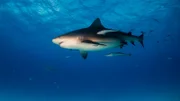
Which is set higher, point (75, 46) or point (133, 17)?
point (133, 17)

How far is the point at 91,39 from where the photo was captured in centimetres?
513

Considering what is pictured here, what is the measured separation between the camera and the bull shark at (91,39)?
4922mm

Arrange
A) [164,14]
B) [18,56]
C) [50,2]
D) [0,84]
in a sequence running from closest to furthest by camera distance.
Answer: [50,2], [164,14], [18,56], [0,84]

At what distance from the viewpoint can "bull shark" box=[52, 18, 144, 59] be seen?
4922 millimetres

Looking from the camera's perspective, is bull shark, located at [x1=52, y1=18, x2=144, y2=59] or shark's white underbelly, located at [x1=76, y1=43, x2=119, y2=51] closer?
bull shark, located at [x1=52, y1=18, x2=144, y2=59]

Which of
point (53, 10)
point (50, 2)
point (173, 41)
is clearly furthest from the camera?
point (173, 41)

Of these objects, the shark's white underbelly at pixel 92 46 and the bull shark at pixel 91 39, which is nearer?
the bull shark at pixel 91 39

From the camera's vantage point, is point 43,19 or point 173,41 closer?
point 43,19

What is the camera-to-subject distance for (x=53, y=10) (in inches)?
893

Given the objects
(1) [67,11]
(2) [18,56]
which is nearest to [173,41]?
(1) [67,11]

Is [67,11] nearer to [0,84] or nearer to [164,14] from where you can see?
[164,14]

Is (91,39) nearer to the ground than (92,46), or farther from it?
farther from it

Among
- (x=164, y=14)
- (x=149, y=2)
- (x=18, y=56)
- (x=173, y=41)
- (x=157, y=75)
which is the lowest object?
(x=149, y=2)

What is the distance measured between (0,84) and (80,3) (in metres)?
54.9
